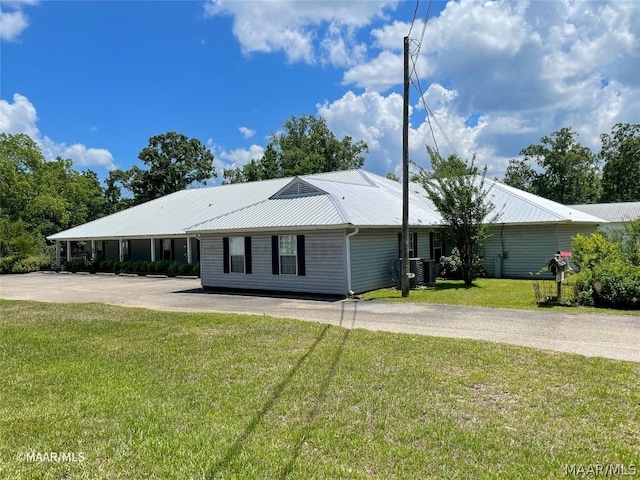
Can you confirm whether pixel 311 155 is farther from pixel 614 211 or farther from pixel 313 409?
pixel 313 409

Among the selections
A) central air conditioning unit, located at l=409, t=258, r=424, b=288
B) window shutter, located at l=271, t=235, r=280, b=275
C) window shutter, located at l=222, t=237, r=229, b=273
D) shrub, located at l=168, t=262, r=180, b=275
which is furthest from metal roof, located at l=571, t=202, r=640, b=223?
shrub, located at l=168, t=262, r=180, b=275

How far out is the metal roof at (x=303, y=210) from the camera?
1591 centimetres

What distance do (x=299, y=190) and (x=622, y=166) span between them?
146ft

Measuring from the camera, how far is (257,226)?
15586 mm

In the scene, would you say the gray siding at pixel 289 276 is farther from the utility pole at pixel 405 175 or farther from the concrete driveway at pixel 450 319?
the utility pole at pixel 405 175

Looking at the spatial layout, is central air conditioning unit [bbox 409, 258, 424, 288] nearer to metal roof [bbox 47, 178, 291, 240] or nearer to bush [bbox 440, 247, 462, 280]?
bush [bbox 440, 247, 462, 280]

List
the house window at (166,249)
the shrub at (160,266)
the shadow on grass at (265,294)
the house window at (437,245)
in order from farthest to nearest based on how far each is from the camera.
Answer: the house window at (166,249), the shrub at (160,266), the house window at (437,245), the shadow on grass at (265,294)

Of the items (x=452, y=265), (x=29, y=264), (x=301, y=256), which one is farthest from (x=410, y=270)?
(x=29, y=264)

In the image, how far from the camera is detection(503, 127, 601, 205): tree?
4994 cm

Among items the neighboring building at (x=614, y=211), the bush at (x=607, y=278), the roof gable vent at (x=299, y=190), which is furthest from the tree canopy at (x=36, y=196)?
the neighboring building at (x=614, y=211)

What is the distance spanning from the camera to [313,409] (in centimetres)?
480

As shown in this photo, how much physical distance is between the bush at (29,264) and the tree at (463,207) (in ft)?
95.4

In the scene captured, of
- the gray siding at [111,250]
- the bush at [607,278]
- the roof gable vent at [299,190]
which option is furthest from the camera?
the gray siding at [111,250]

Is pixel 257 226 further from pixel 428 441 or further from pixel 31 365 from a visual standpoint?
pixel 428 441
